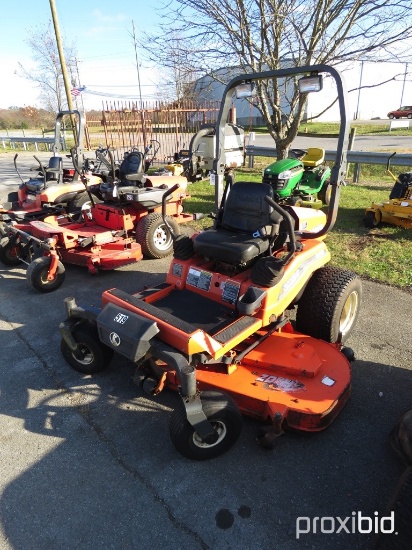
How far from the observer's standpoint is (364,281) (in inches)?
186

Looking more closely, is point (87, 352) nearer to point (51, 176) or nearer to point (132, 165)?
point (132, 165)

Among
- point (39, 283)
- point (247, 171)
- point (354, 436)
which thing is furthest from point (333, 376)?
point (247, 171)

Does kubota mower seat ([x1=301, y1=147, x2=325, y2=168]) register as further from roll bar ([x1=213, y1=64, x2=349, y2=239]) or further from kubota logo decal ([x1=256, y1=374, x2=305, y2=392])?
kubota logo decal ([x1=256, y1=374, x2=305, y2=392])

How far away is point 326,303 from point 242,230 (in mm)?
934

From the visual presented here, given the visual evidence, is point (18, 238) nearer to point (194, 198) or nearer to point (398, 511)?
point (194, 198)

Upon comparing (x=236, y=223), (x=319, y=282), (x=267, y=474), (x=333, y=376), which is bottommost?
(x=267, y=474)

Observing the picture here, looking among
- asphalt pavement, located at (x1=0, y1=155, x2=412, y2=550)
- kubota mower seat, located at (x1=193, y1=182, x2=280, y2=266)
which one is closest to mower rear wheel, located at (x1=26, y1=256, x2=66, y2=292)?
asphalt pavement, located at (x1=0, y1=155, x2=412, y2=550)

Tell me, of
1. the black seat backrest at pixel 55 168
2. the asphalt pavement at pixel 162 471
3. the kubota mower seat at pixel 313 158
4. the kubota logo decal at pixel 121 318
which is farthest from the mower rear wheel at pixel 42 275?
the kubota mower seat at pixel 313 158

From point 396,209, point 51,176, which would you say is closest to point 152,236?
point 51,176

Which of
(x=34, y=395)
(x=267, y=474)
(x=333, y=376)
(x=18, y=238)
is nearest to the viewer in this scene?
(x=267, y=474)

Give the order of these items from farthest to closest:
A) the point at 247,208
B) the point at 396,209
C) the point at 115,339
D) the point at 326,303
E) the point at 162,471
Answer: the point at 396,209 < the point at 247,208 < the point at 326,303 < the point at 115,339 < the point at 162,471

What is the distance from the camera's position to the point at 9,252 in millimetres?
5656

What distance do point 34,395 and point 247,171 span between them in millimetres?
9729

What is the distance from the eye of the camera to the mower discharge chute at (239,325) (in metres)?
2.44
